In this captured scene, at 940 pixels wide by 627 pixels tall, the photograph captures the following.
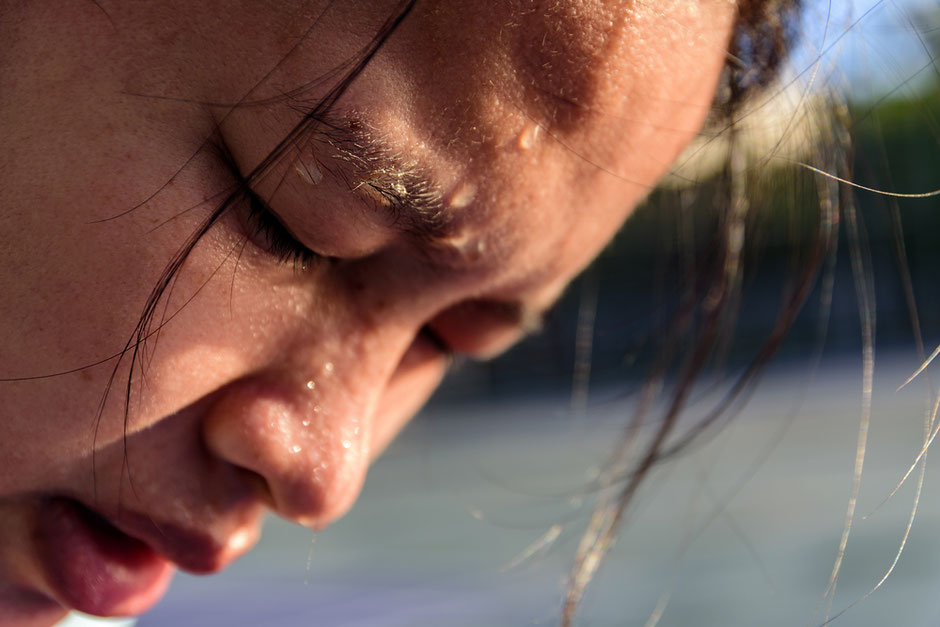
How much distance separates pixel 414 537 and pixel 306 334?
1452mm

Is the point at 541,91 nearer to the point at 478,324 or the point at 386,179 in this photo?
the point at 386,179

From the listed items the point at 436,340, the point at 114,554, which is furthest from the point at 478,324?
the point at 114,554

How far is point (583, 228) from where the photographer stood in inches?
21.0

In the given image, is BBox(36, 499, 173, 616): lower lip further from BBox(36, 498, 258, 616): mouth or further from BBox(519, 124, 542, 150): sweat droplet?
BBox(519, 124, 542, 150): sweat droplet

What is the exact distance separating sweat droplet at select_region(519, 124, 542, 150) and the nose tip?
18 cm

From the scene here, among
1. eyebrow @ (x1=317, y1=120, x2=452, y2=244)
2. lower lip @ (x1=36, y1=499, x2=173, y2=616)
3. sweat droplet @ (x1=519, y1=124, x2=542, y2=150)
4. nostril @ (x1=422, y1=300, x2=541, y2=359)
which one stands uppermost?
sweat droplet @ (x1=519, y1=124, x2=542, y2=150)

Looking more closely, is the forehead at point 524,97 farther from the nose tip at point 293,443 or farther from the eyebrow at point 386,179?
the nose tip at point 293,443

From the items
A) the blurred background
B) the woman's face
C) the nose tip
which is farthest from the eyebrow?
the blurred background

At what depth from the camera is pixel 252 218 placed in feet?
1.44

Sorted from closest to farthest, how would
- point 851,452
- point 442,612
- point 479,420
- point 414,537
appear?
point 442,612, point 414,537, point 851,452, point 479,420

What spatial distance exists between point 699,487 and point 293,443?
67 cm

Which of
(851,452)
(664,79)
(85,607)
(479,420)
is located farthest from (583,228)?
(479,420)

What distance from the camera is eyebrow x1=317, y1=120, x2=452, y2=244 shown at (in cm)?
41

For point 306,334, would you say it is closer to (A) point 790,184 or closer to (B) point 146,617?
(A) point 790,184
